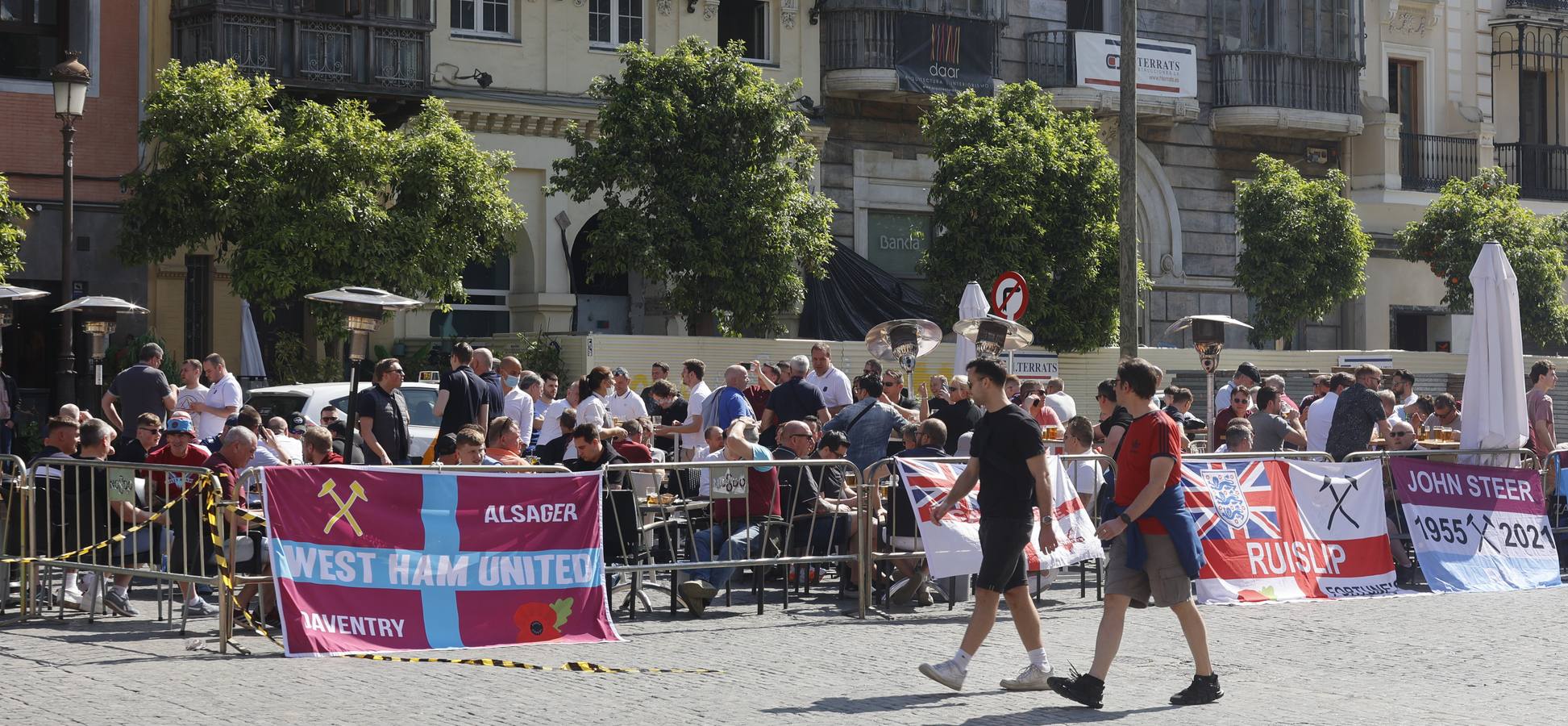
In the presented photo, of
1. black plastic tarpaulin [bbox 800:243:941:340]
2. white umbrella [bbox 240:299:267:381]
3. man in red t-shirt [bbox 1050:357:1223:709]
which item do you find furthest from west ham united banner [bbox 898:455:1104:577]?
black plastic tarpaulin [bbox 800:243:941:340]

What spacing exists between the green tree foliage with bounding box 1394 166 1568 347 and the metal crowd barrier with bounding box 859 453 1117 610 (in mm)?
21996

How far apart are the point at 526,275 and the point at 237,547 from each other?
55.5ft

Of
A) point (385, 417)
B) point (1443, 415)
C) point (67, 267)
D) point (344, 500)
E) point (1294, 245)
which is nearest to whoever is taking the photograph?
point (344, 500)

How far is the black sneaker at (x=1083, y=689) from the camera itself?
9203 millimetres

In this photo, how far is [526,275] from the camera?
2808cm

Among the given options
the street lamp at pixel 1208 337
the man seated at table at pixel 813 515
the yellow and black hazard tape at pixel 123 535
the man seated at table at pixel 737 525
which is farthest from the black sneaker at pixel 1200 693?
the street lamp at pixel 1208 337

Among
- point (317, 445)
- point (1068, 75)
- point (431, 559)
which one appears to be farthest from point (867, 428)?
point (1068, 75)

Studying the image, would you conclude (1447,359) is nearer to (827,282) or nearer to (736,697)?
(827,282)

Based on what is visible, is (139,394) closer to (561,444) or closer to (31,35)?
(561,444)

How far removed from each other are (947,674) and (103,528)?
5.65 metres

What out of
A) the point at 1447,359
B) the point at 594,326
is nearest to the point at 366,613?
the point at 594,326

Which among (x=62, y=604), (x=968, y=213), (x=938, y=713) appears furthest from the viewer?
(x=968, y=213)

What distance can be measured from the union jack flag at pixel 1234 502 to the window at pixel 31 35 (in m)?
17.4

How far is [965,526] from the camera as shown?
12.7 meters
